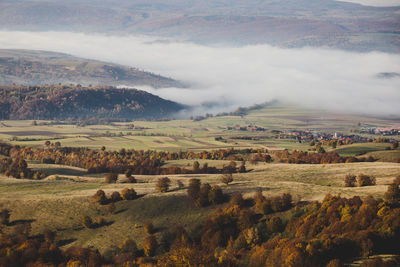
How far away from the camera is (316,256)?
52.1 meters

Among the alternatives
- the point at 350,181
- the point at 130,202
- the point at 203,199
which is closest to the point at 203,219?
the point at 203,199

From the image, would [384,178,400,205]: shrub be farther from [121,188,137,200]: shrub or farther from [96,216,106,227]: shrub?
[96,216,106,227]: shrub

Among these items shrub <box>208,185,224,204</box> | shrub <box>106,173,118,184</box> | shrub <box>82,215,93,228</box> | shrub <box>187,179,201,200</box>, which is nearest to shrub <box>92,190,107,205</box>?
shrub <box>82,215,93,228</box>

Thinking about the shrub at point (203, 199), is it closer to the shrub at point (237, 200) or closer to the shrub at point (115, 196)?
the shrub at point (237, 200)

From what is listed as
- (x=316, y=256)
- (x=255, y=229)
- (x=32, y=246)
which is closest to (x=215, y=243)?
(x=255, y=229)

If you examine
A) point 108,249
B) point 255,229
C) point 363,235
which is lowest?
point 108,249

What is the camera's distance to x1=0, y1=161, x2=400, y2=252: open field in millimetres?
83713

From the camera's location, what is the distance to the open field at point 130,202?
3296 inches

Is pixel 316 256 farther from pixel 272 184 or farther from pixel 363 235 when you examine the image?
pixel 272 184

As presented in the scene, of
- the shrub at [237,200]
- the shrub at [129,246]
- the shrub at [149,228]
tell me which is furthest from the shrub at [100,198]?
the shrub at [237,200]

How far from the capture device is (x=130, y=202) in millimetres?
95625

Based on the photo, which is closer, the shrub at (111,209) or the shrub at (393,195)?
the shrub at (393,195)

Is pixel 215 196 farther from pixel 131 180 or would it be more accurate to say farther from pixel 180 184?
pixel 131 180

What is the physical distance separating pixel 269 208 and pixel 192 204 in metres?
17.2
